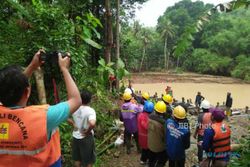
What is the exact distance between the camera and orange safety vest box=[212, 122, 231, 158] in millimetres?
4868

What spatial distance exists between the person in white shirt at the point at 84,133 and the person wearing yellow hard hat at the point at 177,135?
1265 mm

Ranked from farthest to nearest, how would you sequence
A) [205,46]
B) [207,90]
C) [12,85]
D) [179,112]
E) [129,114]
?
1. [205,46]
2. [207,90]
3. [129,114]
4. [179,112]
5. [12,85]

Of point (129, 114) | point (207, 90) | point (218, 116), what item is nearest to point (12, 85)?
point (218, 116)

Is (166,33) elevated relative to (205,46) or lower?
elevated

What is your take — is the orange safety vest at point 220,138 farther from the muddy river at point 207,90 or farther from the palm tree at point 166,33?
the palm tree at point 166,33

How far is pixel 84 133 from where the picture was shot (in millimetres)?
4961

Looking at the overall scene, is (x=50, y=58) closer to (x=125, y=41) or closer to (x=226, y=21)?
(x=125, y=41)

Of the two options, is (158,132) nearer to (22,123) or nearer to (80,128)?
(80,128)

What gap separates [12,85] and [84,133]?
122 inches

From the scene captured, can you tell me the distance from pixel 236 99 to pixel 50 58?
2829 cm

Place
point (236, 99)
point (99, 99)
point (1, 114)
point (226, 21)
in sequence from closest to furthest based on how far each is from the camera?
point (1, 114), point (99, 99), point (236, 99), point (226, 21)

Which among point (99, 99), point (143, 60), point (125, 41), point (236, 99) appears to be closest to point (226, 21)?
point (143, 60)

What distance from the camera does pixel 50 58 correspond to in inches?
91.4

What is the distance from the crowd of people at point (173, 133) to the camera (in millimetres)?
4918
